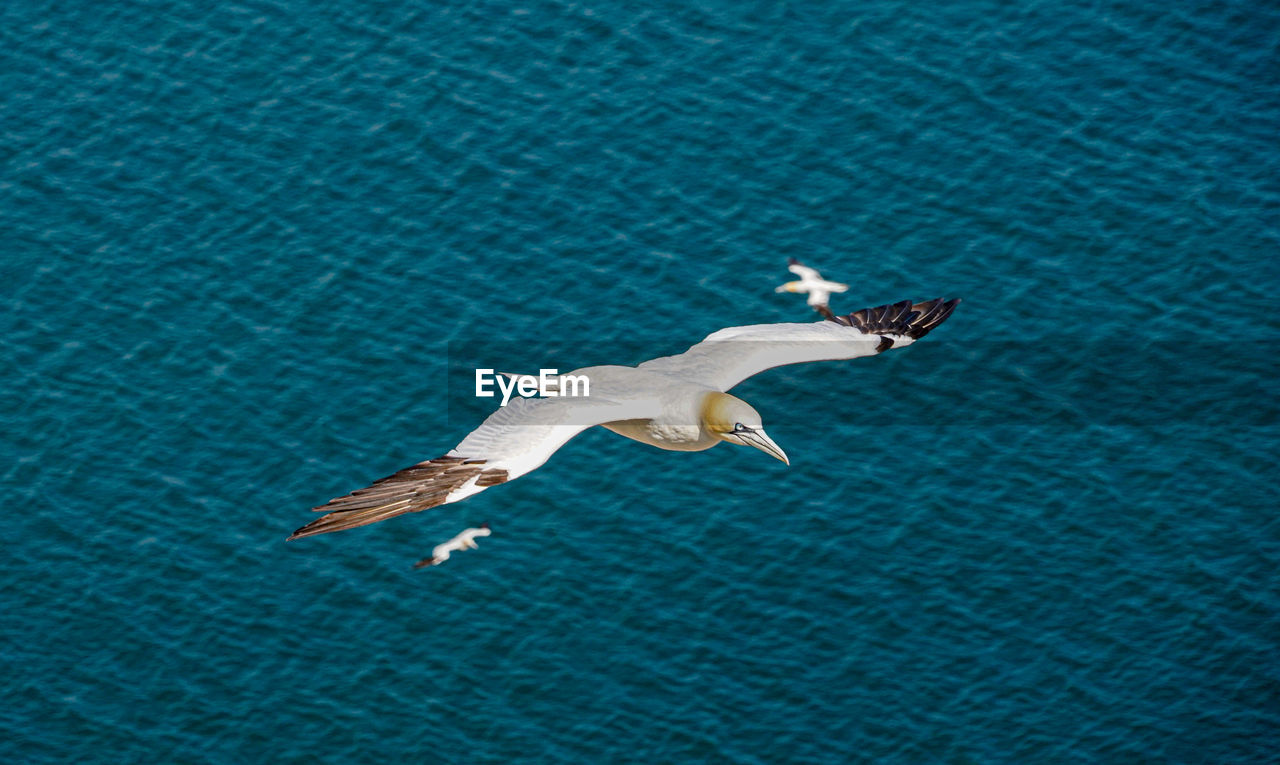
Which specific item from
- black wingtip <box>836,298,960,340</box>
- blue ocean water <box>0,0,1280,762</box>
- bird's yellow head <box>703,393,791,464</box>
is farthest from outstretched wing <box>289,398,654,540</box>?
blue ocean water <box>0,0,1280,762</box>

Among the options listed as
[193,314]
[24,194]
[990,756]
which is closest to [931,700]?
[990,756]

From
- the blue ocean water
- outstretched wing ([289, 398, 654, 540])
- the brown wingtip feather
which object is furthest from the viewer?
the blue ocean water

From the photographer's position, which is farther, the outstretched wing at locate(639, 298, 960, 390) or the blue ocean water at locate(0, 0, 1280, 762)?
the blue ocean water at locate(0, 0, 1280, 762)

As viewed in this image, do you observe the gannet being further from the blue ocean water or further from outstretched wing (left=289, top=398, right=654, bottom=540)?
the blue ocean water

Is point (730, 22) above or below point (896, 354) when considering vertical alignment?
above

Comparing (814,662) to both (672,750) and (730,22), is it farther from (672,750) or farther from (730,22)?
(730,22)

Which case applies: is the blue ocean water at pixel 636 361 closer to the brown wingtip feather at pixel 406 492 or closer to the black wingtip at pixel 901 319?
the black wingtip at pixel 901 319
